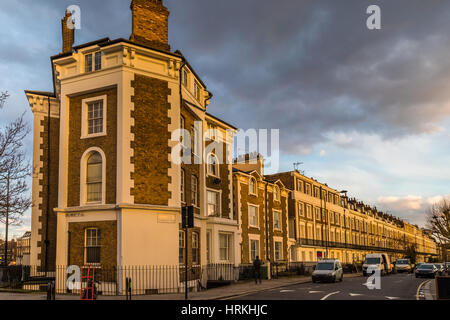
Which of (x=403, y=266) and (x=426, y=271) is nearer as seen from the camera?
(x=426, y=271)

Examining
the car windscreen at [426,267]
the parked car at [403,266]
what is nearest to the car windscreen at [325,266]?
the car windscreen at [426,267]

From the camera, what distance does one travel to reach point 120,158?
2205 centimetres

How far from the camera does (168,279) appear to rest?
72.9ft

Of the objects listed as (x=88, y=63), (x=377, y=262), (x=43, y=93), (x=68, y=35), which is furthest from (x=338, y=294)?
(x=377, y=262)

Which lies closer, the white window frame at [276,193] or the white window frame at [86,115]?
the white window frame at [86,115]

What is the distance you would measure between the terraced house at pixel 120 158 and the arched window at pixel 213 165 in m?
7.97

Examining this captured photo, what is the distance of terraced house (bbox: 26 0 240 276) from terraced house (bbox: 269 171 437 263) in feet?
100

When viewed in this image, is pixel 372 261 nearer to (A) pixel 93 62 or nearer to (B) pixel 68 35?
(A) pixel 93 62

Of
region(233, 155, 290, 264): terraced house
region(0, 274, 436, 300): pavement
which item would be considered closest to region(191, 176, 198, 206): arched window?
region(0, 274, 436, 300): pavement

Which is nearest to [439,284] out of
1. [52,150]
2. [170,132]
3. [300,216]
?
[170,132]

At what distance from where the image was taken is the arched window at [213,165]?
34284mm

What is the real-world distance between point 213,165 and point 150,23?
13.2 metres

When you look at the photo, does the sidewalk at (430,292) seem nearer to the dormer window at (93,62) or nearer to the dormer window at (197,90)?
the dormer window at (197,90)

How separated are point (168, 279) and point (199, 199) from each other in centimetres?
662
